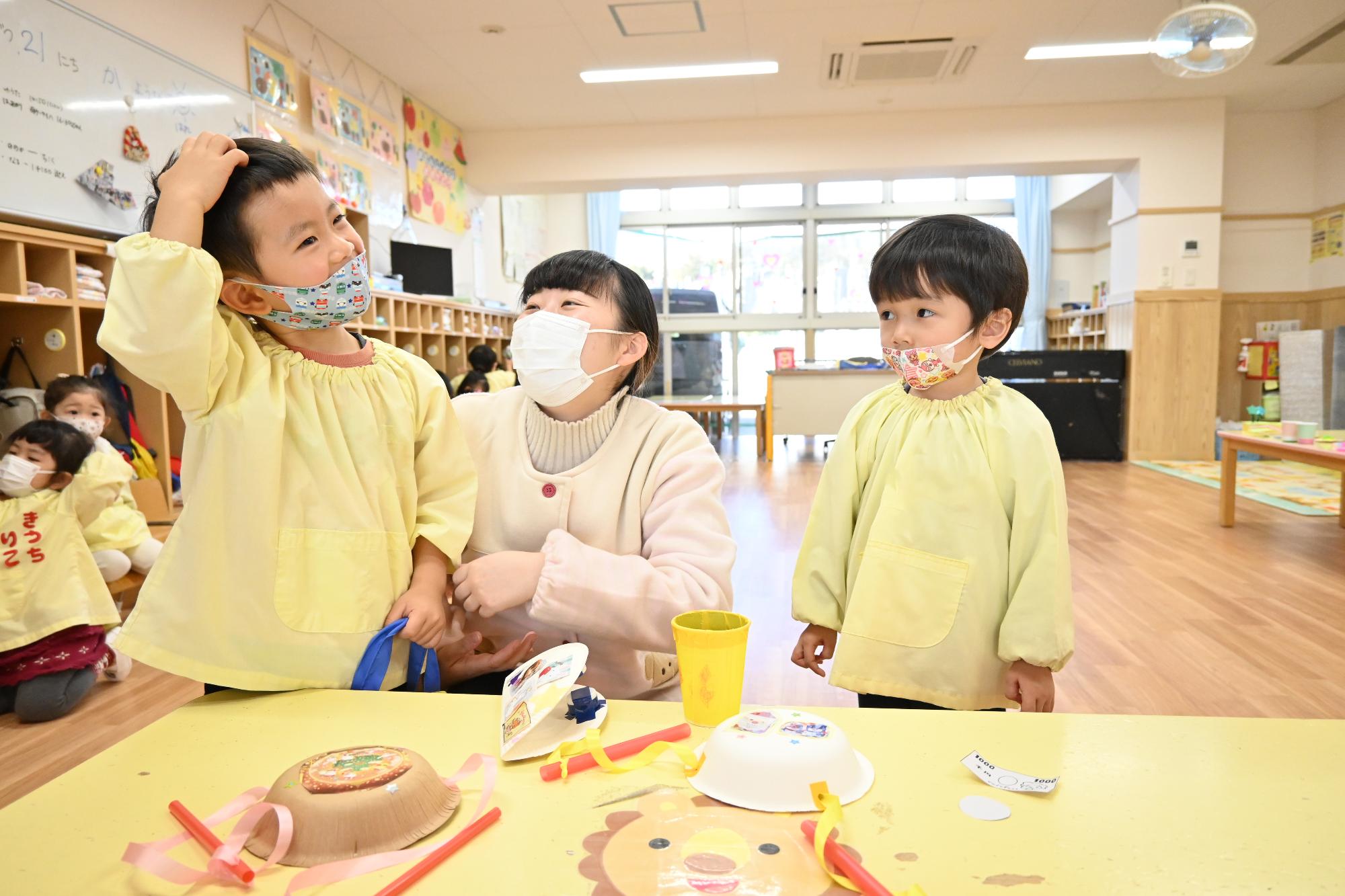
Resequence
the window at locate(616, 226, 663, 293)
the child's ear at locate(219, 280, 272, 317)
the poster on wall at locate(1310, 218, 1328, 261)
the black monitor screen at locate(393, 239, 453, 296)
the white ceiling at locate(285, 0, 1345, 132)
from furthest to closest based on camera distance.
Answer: the window at locate(616, 226, 663, 293), the poster on wall at locate(1310, 218, 1328, 261), the black monitor screen at locate(393, 239, 453, 296), the white ceiling at locate(285, 0, 1345, 132), the child's ear at locate(219, 280, 272, 317)

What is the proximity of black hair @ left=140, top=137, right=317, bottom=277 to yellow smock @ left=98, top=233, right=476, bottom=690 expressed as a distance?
0.09 meters

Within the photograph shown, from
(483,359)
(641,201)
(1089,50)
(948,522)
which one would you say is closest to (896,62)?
(1089,50)

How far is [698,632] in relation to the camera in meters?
0.80

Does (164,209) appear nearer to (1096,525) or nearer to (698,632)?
(698,632)

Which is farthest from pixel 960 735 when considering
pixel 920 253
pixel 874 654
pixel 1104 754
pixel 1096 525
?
pixel 1096 525

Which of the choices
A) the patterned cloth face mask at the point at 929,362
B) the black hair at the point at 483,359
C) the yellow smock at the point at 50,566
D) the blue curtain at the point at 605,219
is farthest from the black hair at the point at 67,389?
the blue curtain at the point at 605,219

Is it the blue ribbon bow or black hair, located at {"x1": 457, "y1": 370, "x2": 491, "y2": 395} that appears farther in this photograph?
black hair, located at {"x1": 457, "y1": 370, "x2": 491, "y2": 395}

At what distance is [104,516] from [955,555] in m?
2.92

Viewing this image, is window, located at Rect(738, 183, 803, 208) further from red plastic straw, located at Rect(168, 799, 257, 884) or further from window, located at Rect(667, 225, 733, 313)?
red plastic straw, located at Rect(168, 799, 257, 884)

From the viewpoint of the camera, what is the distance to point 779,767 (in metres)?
0.67

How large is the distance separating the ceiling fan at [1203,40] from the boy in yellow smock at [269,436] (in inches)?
157

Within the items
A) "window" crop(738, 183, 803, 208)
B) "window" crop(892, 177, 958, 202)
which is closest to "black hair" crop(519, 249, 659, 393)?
"window" crop(738, 183, 803, 208)

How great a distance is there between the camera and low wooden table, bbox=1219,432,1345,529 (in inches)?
145

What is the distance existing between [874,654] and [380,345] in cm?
88
